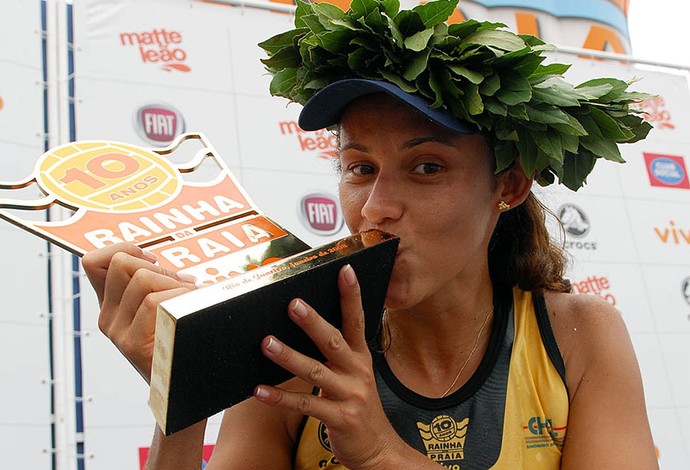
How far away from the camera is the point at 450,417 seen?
149cm

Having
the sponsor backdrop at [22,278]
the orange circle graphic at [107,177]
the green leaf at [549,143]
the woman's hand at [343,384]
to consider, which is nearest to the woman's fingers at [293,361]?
the woman's hand at [343,384]

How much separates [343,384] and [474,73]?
2.02ft

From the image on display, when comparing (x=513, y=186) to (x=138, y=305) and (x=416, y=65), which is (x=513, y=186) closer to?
(x=416, y=65)

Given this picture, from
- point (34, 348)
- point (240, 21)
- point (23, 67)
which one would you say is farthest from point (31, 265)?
point (240, 21)

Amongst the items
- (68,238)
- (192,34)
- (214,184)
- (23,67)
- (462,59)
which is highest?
(192,34)

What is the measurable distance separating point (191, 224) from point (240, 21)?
2.19 metres

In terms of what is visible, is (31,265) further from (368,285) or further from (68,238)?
(368,285)

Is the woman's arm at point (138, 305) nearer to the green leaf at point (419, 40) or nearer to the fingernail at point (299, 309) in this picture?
the fingernail at point (299, 309)

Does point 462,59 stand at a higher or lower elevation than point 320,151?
lower

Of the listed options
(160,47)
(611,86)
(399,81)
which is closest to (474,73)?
(399,81)

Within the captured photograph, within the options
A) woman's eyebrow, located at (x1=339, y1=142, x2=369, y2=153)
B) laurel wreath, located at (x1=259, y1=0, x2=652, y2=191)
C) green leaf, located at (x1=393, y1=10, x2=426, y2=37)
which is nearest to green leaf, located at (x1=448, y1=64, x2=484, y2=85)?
laurel wreath, located at (x1=259, y1=0, x2=652, y2=191)

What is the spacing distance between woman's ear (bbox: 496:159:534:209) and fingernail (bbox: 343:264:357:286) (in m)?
0.53

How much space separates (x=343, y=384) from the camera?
1089 mm

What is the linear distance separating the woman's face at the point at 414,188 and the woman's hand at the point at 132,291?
379 mm
